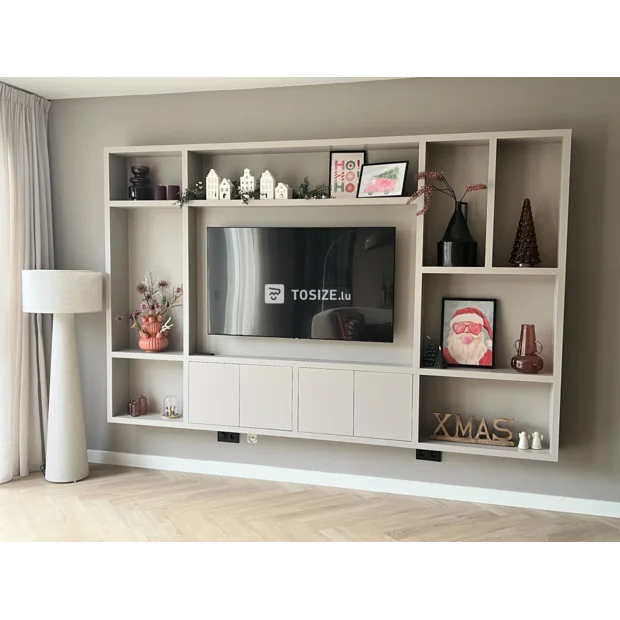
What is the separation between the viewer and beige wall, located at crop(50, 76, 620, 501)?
3.36 meters

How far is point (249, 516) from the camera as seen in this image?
3422 mm

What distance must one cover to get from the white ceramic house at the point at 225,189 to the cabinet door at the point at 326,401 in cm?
112

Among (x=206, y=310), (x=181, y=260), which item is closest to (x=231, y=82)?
(x=181, y=260)

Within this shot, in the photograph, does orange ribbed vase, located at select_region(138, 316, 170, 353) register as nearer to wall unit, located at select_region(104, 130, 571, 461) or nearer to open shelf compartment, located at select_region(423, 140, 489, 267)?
wall unit, located at select_region(104, 130, 571, 461)

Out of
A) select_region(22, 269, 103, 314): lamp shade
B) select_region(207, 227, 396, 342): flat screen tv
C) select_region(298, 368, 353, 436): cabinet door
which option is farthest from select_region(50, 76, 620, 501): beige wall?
select_region(207, 227, 396, 342): flat screen tv

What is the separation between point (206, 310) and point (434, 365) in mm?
1478

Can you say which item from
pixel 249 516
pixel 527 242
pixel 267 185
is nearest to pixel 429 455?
pixel 249 516

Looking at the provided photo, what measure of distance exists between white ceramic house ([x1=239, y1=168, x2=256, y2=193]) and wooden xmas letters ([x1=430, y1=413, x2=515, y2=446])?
1707mm

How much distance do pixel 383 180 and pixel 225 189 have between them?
94 centimetres

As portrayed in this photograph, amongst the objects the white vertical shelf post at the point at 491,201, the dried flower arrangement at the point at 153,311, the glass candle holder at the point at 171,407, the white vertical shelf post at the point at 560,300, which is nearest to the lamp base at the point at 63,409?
the dried flower arrangement at the point at 153,311

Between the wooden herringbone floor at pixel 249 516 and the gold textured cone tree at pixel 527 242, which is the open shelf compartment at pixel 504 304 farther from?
the wooden herringbone floor at pixel 249 516

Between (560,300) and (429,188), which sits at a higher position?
(429,188)

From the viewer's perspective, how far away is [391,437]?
141 inches

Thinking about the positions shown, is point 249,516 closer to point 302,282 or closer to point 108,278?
point 302,282
